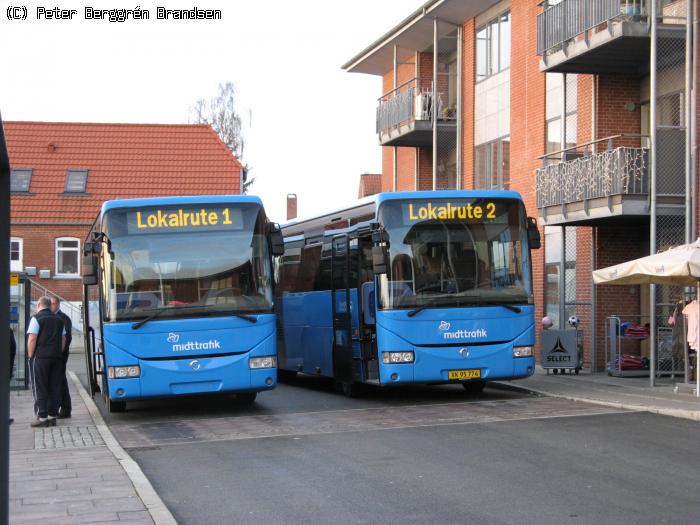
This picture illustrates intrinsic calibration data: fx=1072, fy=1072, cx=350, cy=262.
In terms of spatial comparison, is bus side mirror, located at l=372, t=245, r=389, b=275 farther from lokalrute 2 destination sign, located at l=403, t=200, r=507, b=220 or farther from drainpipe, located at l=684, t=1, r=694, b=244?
drainpipe, located at l=684, t=1, r=694, b=244

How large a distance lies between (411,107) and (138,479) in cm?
2389

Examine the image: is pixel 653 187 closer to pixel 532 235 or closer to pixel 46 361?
pixel 532 235

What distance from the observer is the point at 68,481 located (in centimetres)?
953


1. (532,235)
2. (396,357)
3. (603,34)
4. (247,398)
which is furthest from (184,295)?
(603,34)

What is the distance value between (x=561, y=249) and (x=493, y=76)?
708cm

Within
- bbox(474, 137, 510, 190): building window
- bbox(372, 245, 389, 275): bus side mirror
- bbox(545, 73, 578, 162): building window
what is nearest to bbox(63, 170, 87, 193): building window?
bbox(474, 137, 510, 190): building window

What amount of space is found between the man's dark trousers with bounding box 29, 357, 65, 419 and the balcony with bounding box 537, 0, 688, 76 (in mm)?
11647

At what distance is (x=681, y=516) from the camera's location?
758cm

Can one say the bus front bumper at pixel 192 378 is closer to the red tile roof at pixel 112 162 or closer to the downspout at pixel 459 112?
the downspout at pixel 459 112

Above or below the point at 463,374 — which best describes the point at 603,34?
above

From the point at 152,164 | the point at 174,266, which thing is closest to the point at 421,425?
the point at 174,266

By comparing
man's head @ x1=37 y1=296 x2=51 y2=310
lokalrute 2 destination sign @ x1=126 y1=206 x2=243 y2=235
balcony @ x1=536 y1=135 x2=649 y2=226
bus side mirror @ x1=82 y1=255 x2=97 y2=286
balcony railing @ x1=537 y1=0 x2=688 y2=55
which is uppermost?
balcony railing @ x1=537 y1=0 x2=688 y2=55

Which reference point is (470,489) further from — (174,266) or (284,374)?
(284,374)

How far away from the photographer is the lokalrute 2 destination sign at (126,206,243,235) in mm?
15141
